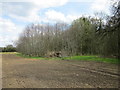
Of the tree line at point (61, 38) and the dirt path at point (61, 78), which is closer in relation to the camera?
the dirt path at point (61, 78)

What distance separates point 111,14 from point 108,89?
836 cm

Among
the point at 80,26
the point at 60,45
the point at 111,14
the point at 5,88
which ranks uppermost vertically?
the point at 80,26

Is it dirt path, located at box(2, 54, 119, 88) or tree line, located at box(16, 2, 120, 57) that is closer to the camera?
dirt path, located at box(2, 54, 119, 88)

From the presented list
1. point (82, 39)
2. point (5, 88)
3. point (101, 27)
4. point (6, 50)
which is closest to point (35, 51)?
point (82, 39)

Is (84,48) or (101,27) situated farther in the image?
(84,48)

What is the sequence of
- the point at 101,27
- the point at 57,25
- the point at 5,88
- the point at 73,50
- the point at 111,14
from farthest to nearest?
1. the point at 57,25
2. the point at 73,50
3. the point at 101,27
4. the point at 111,14
5. the point at 5,88

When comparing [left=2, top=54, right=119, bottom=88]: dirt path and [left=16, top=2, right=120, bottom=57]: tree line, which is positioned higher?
[left=16, top=2, right=120, bottom=57]: tree line

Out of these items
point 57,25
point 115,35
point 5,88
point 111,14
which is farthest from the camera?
point 57,25

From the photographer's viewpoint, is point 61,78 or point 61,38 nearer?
point 61,78

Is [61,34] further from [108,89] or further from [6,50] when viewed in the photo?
[6,50]

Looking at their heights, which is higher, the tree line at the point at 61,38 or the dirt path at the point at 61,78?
the tree line at the point at 61,38

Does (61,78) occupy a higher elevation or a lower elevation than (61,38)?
lower

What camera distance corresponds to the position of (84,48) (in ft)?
121

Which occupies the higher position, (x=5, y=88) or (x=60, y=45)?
(x=60, y=45)
